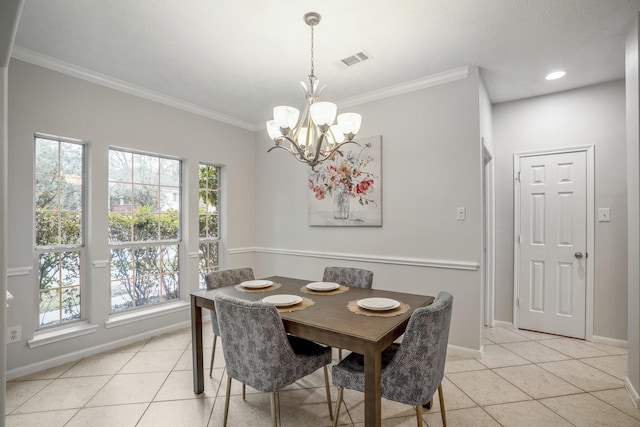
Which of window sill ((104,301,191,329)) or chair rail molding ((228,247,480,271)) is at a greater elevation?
chair rail molding ((228,247,480,271))

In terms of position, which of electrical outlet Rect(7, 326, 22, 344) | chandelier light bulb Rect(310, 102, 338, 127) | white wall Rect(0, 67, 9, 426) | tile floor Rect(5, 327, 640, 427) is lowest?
tile floor Rect(5, 327, 640, 427)

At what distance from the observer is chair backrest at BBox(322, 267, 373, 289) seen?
2609 mm

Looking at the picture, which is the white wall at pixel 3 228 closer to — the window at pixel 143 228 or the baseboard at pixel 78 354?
the baseboard at pixel 78 354

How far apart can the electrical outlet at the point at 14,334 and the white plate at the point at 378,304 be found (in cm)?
274

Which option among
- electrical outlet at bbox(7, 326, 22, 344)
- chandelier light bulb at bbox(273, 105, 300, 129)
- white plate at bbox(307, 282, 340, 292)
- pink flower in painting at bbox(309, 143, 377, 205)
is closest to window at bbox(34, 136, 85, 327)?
electrical outlet at bbox(7, 326, 22, 344)

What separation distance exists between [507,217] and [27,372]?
16.0 ft

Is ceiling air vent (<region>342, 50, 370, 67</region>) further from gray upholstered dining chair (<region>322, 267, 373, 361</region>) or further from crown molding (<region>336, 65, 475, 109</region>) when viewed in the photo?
gray upholstered dining chair (<region>322, 267, 373, 361</region>)

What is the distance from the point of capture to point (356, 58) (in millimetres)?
2652

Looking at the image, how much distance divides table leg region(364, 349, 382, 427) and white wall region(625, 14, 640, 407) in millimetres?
1943

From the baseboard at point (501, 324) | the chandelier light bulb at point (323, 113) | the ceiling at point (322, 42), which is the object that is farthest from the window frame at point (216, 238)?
the baseboard at point (501, 324)

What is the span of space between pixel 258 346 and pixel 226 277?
118 cm

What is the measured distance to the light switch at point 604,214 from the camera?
10.2 ft

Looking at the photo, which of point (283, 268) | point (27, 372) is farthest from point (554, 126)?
point (27, 372)

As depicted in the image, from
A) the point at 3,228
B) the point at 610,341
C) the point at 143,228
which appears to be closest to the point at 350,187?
the point at 143,228
